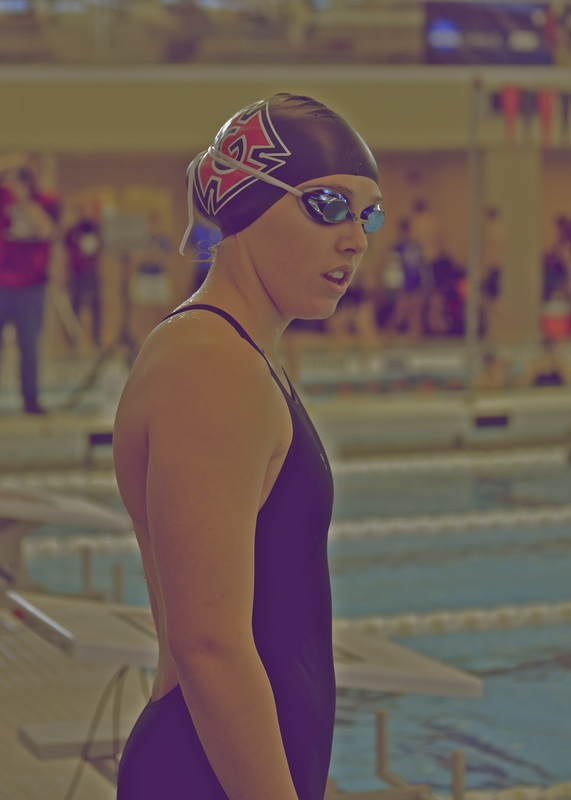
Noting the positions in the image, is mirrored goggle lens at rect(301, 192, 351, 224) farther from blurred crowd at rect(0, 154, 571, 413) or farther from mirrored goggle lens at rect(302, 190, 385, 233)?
blurred crowd at rect(0, 154, 571, 413)

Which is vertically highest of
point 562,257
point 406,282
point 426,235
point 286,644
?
point 286,644

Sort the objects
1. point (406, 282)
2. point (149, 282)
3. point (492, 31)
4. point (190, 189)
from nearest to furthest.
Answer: point (190, 189), point (492, 31), point (149, 282), point (406, 282)

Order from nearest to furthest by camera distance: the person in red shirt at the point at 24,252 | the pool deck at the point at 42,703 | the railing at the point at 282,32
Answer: the pool deck at the point at 42,703 < the person in red shirt at the point at 24,252 < the railing at the point at 282,32

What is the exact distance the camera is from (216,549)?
1154mm

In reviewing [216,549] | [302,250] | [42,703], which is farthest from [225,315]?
[42,703]

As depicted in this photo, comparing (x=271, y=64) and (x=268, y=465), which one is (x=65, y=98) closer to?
(x=271, y=64)

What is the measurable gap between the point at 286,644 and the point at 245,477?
0.19 meters

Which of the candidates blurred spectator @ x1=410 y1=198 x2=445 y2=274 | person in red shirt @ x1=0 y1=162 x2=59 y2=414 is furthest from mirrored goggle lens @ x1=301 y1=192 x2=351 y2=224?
blurred spectator @ x1=410 y1=198 x2=445 y2=274

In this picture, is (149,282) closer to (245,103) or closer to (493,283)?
(245,103)

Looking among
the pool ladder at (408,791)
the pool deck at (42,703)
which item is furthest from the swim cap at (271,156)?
the pool deck at (42,703)

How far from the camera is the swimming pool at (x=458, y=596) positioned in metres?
3.97

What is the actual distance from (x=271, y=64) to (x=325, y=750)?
1252 cm

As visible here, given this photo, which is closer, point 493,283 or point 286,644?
point 286,644

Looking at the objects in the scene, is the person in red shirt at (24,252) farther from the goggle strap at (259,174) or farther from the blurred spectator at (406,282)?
the blurred spectator at (406,282)
